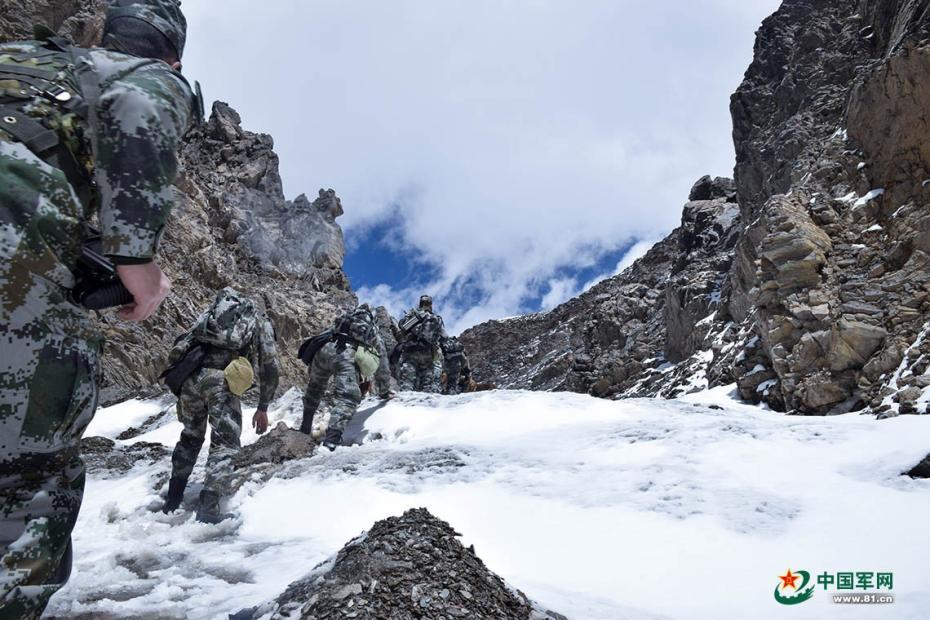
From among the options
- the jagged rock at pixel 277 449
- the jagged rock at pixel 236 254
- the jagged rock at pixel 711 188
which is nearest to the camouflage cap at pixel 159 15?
the jagged rock at pixel 277 449

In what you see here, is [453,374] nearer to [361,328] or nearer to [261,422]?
[361,328]

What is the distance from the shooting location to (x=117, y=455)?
22.3 feet

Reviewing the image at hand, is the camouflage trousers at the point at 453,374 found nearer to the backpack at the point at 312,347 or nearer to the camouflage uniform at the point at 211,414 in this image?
the backpack at the point at 312,347

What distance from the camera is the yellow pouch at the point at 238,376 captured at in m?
4.94

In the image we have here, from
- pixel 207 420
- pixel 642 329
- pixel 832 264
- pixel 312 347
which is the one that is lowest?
pixel 207 420

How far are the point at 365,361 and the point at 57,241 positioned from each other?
18.4 feet

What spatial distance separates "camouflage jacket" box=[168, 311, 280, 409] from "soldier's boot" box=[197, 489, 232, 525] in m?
1.07

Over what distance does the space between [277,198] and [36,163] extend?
96.9 feet

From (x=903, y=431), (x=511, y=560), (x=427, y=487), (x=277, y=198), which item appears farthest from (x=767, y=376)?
(x=277, y=198)

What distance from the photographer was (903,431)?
447 centimetres

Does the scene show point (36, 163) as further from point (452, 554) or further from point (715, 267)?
point (715, 267)

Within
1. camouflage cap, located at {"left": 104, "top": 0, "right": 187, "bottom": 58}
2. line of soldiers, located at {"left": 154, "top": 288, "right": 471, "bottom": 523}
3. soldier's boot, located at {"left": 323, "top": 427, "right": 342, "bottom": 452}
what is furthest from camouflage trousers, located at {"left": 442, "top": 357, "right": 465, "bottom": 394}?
camouflage cap, located at {"left": 104, "top": 0, "right": 187, "bottom": 58}

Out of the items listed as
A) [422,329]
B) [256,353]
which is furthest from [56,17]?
[256,353]

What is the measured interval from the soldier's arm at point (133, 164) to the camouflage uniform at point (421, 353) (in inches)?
347
